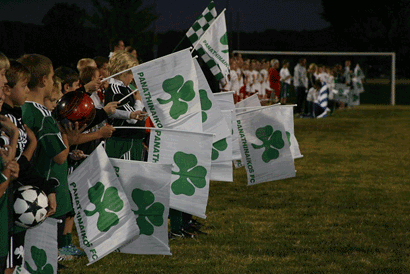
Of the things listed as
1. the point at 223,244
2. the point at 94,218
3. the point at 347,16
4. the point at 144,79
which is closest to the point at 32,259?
the point at 94,218

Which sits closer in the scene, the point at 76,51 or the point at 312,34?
the point at 76,51

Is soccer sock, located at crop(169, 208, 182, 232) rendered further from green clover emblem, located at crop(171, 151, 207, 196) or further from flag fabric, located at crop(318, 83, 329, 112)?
flag fabric, located at crop(318, 83, 329, 112)

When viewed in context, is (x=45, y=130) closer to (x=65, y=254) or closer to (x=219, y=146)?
(x=65, y=254)

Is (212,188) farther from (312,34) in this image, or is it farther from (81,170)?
(312,34)

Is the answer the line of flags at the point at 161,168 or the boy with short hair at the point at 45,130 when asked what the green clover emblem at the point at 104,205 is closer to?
the line of flags at the point at 161,168

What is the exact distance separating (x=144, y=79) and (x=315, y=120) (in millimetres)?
17626

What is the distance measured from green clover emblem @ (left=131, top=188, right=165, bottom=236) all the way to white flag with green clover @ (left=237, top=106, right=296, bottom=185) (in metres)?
2.80

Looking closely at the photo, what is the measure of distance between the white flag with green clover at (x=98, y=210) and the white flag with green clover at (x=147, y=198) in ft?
0.58

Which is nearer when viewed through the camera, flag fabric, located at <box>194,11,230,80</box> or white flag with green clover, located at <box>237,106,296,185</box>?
flag fabric, located at <box>194,11,230,80</box>

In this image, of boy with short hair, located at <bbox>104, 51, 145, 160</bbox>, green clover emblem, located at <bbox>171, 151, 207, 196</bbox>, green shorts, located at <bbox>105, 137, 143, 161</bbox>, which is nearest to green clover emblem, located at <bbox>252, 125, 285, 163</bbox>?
boy with short hair, located at <bbox>104, 51, 145, 160</bbox>

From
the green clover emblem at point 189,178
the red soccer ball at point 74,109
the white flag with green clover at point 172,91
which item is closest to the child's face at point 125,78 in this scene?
the white flag with green clover at point 172,91

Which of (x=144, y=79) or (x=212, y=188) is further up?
(x=144, y=79)

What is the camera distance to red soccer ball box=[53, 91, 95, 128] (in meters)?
4.52

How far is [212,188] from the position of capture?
938 centimetres
